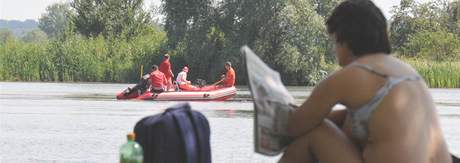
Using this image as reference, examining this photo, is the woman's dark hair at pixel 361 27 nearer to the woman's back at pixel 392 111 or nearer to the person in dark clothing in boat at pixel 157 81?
the woman's back at pixel 392 111

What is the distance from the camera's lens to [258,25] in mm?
51250

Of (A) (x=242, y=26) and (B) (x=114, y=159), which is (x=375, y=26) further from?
(A) (x=242, y=26)

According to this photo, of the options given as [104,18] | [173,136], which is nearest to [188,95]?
[173,136]

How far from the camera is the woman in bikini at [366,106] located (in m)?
4.40

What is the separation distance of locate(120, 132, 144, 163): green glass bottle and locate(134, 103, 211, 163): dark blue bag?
30cm

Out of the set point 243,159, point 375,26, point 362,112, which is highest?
point 375,26

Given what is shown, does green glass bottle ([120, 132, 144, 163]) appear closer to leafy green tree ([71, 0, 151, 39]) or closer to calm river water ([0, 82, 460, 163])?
calm river water ([0, 82, 460, 163])

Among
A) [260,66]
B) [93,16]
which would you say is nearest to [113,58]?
[93,16]

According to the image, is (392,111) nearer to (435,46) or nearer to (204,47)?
(204,47)

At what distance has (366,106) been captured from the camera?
443 centimetres

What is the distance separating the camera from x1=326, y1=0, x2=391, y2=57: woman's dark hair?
445cm

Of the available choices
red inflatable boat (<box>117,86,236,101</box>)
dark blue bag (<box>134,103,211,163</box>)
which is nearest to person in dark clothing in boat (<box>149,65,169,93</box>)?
red inflatable boat (<box>117,86,236,101</box>)

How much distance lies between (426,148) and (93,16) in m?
66.3

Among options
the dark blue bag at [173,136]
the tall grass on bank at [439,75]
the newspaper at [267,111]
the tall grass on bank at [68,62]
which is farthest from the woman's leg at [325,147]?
the tall grass on bank at [68,62]
